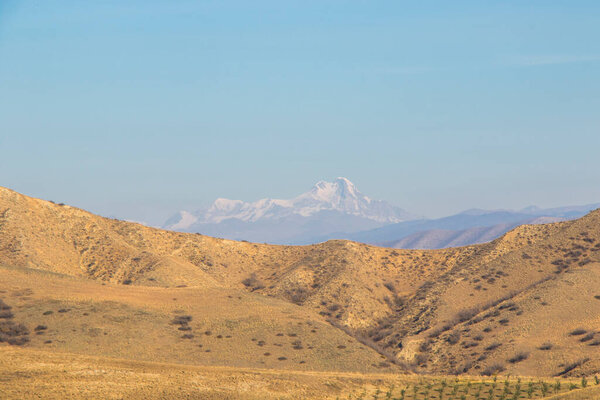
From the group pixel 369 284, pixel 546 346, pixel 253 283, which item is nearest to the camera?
pixel 546 346

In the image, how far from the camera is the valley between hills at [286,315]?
126 ft

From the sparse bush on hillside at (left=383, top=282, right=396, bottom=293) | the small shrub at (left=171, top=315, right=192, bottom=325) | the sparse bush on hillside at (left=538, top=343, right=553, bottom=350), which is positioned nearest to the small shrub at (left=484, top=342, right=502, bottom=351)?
the sparse bush on hillside at (left=538, top=343, right=553, bottom=350)

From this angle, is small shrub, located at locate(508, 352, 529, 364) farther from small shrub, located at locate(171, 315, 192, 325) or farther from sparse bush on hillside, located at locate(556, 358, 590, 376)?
small shrub, located at locate(171, 315, 192, 325)

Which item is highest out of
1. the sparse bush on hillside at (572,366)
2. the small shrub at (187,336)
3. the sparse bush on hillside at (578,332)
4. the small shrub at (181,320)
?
the small shrub at (181,320)

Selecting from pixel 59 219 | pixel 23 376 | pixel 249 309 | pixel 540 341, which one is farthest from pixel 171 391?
pixel 59 219

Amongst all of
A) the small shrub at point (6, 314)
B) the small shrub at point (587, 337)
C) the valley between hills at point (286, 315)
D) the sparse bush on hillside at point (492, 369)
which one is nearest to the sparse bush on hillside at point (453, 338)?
the valley between hills at point (286, 315)

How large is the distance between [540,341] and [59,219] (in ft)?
260

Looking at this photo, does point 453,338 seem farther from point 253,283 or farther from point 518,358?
point 253,283

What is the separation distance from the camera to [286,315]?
66.2 metres

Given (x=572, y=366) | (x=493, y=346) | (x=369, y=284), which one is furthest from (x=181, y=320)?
(x=369, y=284)

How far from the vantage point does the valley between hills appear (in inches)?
1515

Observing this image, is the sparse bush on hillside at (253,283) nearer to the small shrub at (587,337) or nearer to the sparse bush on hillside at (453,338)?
the sparse bush on hillside at (453,338)

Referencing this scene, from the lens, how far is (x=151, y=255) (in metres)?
99.3

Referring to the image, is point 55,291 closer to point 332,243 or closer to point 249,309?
point 249,309
